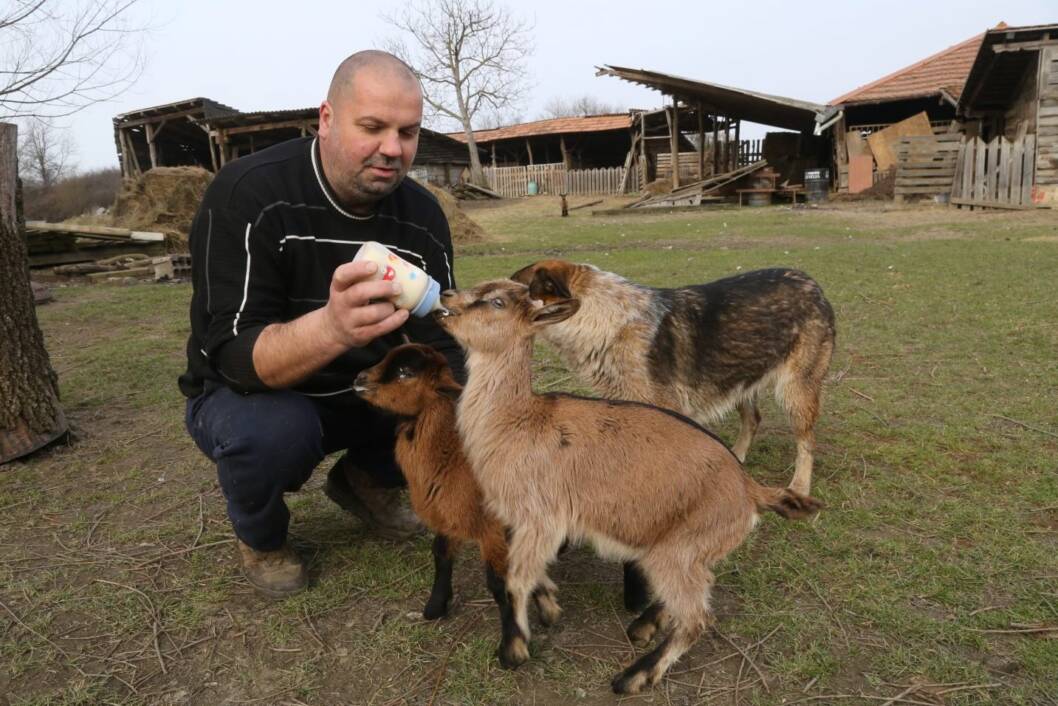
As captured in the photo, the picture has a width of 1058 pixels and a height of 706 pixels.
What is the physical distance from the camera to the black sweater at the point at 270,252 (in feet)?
9.42

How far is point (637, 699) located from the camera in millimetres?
2453

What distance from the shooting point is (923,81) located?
28.0 m

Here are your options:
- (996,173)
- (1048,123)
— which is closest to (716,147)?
(996,173)

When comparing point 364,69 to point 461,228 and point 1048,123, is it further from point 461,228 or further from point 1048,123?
point 1048,123

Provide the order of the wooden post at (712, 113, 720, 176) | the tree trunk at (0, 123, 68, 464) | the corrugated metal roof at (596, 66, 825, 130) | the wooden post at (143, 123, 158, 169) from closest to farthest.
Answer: the tree trunk at (0, 123, 68, 464)
the corrugated metal roof at (596, 66, 825, 130)
the wooden post at (143, 123, 158, 169)
the wooden post at (712, 113, 720, 176)

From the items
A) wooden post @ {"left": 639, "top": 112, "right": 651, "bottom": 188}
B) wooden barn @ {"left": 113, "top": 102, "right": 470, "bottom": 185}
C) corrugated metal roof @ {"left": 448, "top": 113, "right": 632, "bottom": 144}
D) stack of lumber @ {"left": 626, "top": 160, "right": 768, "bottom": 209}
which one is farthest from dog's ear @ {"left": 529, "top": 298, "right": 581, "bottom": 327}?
corrugated metal roof @ {"left": 448, "top": 113, "right": 632, "bottom": 144}

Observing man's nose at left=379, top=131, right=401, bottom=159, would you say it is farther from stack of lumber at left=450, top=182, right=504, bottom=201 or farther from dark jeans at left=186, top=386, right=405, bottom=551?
stack of lumber at left=450, top=182, right=504, bottom=201

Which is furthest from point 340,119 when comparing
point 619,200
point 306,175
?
point 619,200

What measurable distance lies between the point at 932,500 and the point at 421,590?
263 centimetres

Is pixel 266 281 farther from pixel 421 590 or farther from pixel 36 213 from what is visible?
pixel 36 213

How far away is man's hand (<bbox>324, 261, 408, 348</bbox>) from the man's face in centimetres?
72

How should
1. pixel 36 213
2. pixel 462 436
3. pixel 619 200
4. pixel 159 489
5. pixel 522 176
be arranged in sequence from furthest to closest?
pixel 522 176, pixel 36 213, pixel 619 200, pixel 159 489, pixel 462 436

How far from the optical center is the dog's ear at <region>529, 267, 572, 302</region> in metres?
4.03

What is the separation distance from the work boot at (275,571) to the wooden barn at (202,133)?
23.9 metres
